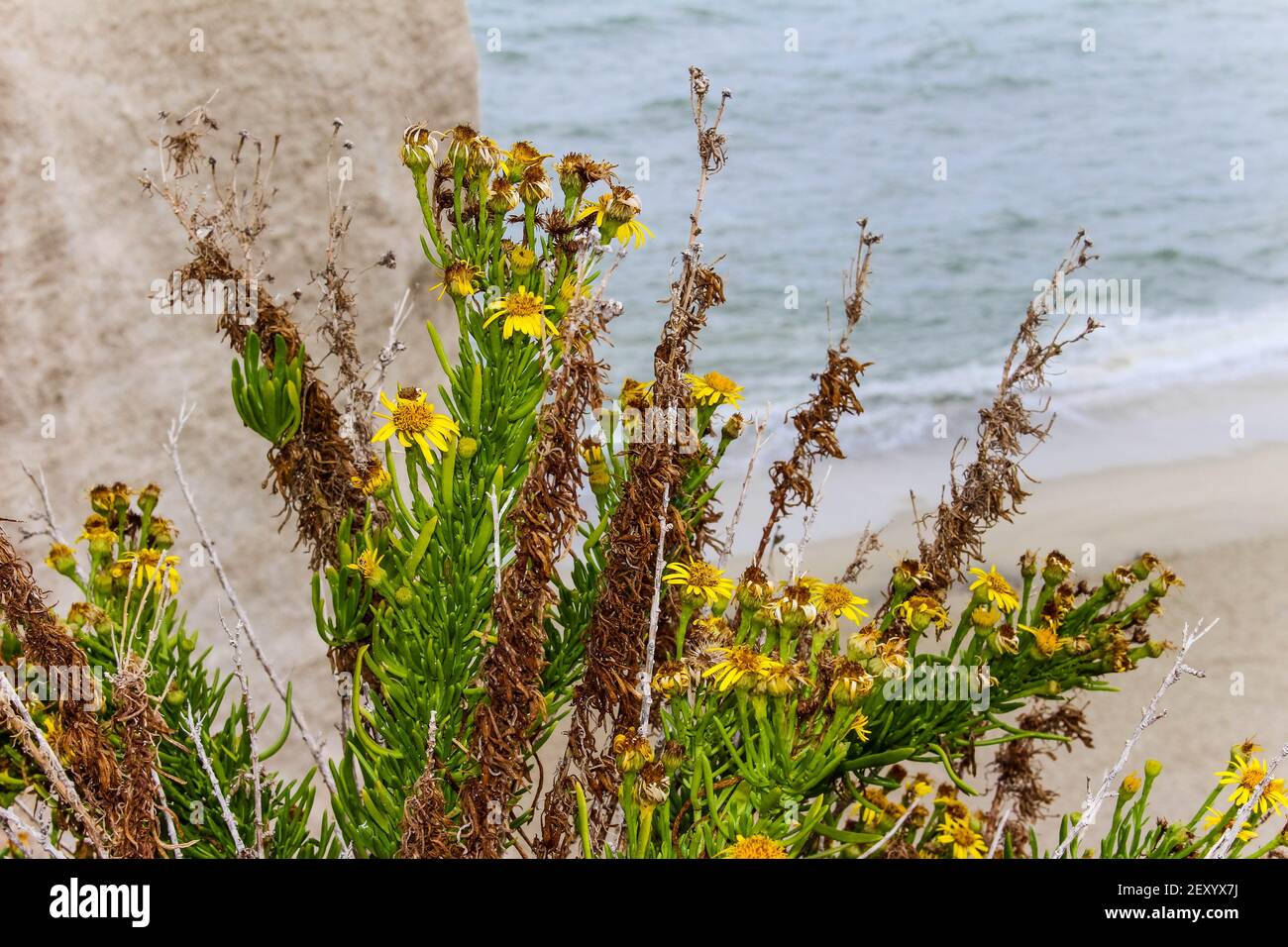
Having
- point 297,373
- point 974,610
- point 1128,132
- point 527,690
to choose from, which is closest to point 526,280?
point 297,373

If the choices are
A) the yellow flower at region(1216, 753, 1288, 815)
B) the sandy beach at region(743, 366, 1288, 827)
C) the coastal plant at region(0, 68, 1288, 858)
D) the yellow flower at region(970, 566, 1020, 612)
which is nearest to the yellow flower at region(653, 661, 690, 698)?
the coastal plant at region(0, 68, 1288, 858)

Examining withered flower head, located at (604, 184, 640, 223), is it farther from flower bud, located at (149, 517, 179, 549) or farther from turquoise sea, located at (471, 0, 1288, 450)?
turquoise sea, located at (471, 0, 1288, 450)

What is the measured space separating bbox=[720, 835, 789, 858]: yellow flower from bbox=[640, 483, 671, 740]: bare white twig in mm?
140

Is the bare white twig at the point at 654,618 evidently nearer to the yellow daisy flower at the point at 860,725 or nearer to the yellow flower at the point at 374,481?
the yellow daisy flower at the point at 860,725

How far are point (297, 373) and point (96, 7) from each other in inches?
62.6

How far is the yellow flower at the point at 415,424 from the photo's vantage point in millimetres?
1426

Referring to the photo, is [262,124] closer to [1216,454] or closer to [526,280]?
[526,280]

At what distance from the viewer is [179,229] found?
3.00 meters

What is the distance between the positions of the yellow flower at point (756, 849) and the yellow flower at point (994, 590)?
0.48 meters

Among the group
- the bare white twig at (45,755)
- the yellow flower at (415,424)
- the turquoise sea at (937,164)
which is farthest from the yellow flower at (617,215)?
the turquoise sea at (937,164)

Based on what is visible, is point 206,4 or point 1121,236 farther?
point 1121,236

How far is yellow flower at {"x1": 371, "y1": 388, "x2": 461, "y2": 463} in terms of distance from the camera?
4.68 feet

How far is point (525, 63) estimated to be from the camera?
11758mm

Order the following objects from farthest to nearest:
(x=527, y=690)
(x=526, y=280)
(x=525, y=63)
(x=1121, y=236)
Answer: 1. (x=525, y=63)
2. (x=1121, y=236)
3. (x=526, y=280)
4. (x=527, y=690)
